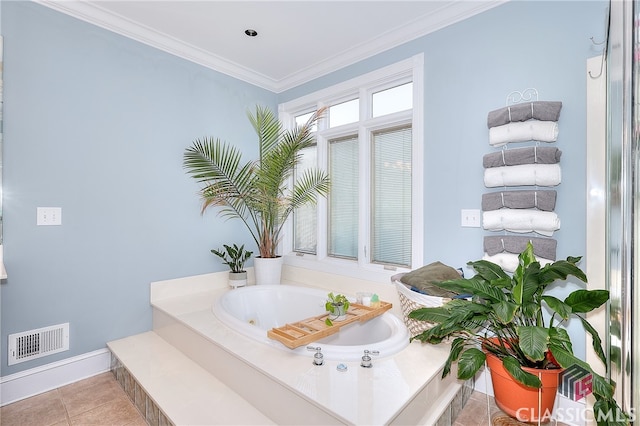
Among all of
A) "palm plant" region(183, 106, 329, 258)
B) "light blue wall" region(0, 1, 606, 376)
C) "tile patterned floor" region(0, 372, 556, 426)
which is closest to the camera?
"tile patterned floor" region(0, 372, 556, 426)

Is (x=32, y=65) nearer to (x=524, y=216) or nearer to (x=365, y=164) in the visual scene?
(x=365, y=164)

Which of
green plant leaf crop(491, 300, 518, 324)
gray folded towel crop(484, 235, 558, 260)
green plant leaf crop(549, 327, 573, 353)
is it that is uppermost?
gray folded towel crop(484, 235, 558, 260)

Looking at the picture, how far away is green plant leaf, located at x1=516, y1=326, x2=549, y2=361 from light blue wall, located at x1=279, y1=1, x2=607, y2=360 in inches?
37.5

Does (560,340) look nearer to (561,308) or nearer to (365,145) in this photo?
(561,308)

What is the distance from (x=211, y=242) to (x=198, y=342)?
3.84 feet

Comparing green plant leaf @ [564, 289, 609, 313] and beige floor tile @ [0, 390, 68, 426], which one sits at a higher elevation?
green plant leaf @ [564, 289, 609, 313]

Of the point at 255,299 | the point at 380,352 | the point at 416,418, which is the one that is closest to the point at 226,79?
the point at 255,299

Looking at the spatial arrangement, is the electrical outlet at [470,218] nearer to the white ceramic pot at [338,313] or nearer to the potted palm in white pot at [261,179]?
the white ceramic pot at [338,313]

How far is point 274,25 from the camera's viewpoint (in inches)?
97.6

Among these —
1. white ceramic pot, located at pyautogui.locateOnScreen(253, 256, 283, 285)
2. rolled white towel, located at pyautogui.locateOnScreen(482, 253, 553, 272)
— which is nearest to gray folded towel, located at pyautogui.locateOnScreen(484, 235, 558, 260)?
rolled white towel, located at pyautogui.locateOnScreen(482, 253, 553, 272)

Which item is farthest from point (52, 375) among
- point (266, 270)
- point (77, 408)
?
point (266, 270)

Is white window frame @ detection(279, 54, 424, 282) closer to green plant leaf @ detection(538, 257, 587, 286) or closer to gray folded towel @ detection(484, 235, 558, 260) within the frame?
gray folded towel @ detection(484, 235, 558, 260)

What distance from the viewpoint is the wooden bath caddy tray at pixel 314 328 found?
1687 mm

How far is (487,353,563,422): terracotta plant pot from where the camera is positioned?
4.17 feet
